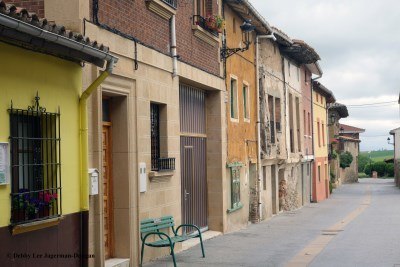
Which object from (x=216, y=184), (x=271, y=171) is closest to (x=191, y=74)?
(x=216, y=184)

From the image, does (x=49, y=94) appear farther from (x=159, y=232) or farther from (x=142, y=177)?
(x=159, y=232)

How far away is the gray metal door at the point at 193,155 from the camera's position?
553 inches

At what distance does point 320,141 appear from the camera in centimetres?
3891

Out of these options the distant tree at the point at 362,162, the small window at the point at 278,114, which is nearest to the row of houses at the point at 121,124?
the small window at the point at 278,114

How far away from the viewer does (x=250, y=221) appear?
1966 centimetres

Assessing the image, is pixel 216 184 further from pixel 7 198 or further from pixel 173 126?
pixel 7 198

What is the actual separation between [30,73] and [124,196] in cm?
342

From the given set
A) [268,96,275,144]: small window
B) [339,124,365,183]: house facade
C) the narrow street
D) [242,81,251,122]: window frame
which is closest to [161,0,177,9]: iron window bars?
the narrow street

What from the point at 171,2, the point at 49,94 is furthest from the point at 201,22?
the point at 49,94

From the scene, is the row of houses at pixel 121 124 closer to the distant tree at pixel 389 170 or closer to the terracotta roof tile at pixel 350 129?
the terracotta roof tile at pixel 350 129

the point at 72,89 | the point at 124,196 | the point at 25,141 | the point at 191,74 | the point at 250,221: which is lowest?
the point at 250,221

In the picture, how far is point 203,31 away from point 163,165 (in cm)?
360

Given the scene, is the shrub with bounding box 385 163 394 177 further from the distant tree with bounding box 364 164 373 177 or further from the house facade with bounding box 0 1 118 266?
the house facade with bounding box 0 1 118 266

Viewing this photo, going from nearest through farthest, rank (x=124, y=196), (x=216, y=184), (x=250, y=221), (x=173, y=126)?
1. (x=124, y=196)
2. (x=173, y=126)
3. (x=216, y=184)
4. (x=250, y=221)
